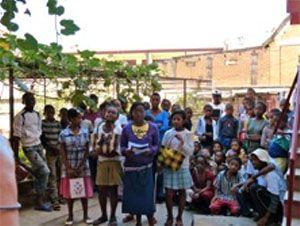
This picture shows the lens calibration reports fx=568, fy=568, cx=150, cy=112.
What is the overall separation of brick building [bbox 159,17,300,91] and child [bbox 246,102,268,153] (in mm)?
18204

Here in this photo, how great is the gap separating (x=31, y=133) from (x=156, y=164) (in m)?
1.97

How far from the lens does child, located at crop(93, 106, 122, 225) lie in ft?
24.0

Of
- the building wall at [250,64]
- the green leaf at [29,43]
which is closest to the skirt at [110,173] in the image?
the green leaf at [29,43]

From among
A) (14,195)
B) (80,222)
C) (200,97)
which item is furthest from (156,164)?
(200,97)

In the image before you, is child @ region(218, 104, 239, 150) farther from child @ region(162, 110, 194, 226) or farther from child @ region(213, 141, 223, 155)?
child @ region(162, 110, 194, 226)

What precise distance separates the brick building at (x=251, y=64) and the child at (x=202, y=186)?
18452 millimetres

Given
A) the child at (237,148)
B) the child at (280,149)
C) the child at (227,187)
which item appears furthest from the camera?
the child at (237,148)

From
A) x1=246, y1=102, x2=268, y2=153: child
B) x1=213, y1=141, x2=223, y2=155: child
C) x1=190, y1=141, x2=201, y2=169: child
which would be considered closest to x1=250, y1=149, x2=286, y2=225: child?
x1=246, y1=102, x2=268, y2=153: child

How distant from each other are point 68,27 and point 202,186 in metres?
5.65

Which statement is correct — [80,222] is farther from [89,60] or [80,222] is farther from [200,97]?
[200,97]

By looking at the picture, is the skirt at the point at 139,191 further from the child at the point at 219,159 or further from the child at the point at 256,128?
the child at the point at 256,128

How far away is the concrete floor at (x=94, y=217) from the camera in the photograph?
6.98 meters

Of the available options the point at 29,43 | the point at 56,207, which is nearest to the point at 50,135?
the point at 56,207

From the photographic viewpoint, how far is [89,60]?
162 inches
